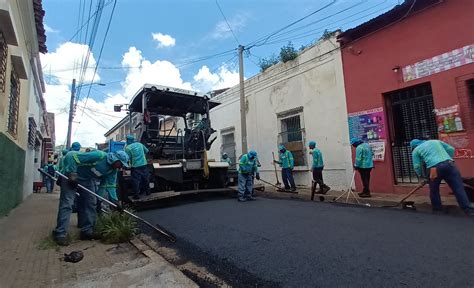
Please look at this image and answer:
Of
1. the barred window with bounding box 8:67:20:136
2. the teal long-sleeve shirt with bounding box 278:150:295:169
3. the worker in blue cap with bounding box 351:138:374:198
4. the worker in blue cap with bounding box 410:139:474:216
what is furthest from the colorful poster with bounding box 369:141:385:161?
the barred window with bounding box 8:67:20:136

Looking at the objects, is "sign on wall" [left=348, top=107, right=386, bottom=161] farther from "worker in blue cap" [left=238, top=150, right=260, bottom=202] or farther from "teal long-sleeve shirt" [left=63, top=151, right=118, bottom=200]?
"teal long-sleeve shirt" [left=63, top=151, right=118, bottom=200]

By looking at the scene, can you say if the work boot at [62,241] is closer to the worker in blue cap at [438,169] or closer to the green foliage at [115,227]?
the green foliage at [115,227]

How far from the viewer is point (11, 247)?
13.9 ft

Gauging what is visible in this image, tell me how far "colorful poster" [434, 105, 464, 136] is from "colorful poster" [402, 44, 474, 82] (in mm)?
841

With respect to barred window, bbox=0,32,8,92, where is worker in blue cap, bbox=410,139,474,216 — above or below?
below

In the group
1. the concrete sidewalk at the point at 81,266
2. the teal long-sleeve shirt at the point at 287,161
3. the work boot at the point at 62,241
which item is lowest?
the concrete sidewalk at the point at 81,266

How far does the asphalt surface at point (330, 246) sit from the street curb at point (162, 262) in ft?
1.14

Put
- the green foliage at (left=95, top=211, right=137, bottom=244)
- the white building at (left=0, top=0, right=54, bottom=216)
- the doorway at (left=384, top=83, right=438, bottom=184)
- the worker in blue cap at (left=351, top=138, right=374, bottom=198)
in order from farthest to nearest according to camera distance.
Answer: the worker in blue cap at (left=351, top=138, right=374, bottom=198), the doorway at (left=384, top=83, right=438, bottom=184), the white building at (left=0, top=0, right=54, bottom=216), the green foliage at (left=95, top=211, right=137, bottom=244)

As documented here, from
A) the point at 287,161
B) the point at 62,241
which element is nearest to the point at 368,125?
the point at 287,161

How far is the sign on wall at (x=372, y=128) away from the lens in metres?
8.31

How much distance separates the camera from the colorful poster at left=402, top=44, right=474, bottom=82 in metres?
6.70

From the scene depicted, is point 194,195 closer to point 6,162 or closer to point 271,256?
point 6,162

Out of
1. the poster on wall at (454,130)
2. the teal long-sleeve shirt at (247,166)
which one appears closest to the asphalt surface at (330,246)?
the teal long-sleeve shirt at (247,166)

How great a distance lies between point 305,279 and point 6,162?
18.8ft
